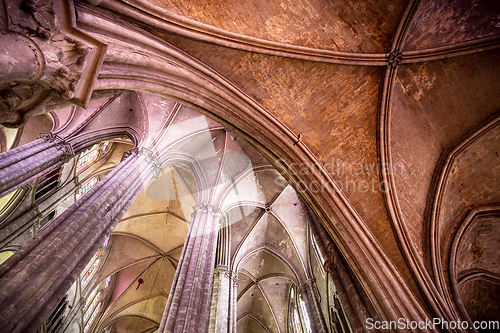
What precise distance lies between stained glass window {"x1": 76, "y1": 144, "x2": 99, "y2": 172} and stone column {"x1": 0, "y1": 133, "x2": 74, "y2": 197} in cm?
381

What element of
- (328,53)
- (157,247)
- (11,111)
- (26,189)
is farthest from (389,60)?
(157,247)

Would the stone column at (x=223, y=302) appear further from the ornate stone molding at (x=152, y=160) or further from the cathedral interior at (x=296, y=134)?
the ornate stone molding at (x=152, y=160)

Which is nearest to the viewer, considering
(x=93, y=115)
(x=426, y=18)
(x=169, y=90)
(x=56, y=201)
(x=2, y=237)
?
(x=169, y=90)

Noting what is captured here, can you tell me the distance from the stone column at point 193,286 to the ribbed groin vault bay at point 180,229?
0.09ft

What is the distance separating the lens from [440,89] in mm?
6363

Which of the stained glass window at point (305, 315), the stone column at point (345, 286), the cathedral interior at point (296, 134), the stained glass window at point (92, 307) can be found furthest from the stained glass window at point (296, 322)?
the stained glass window at point (92, 307)

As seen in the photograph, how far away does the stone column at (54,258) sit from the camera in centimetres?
296

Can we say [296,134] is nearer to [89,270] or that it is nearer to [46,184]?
[46,184]

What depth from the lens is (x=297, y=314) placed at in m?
11.4

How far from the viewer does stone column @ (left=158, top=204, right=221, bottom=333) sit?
5.03m

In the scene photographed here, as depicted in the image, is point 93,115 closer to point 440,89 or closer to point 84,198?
point 84,198

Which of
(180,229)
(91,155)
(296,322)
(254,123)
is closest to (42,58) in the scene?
(254,123)

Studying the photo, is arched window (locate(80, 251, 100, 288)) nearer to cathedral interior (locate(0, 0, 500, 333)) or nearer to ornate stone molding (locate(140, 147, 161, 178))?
cathedral interior (locate(0, 0, 500, 333))

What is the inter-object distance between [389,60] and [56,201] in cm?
1177
